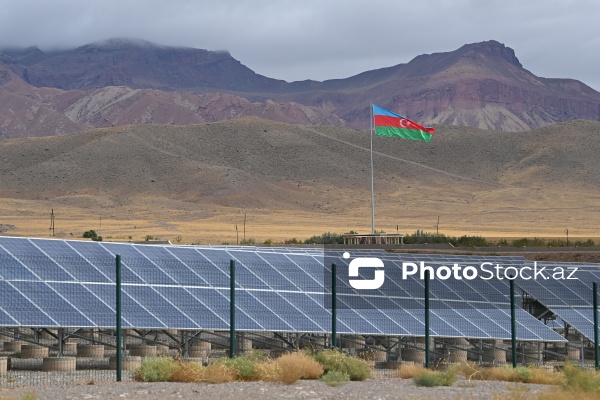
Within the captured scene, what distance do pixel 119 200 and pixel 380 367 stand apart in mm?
128196

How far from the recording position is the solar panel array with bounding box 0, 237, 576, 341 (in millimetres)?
22891

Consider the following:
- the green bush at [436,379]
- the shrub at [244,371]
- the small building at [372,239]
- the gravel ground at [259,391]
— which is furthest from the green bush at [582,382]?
the small building at [372,239]

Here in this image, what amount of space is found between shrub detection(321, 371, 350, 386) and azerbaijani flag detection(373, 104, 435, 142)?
1831 inches

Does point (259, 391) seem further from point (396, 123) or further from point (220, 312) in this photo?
→ point (396, 123)

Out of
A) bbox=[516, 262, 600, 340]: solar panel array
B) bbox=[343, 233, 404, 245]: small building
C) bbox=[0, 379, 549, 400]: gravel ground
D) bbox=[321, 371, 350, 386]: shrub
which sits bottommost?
bbox=[0, 379, 549, 400]: gravel ground

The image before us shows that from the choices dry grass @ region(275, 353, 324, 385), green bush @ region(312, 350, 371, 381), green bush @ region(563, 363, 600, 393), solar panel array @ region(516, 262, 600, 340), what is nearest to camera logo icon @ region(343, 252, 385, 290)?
solar panel array @ region(516, 262, 600, 340)

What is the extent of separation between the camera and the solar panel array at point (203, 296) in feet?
75.1

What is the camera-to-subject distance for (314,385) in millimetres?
19219

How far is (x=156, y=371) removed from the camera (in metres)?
19.4

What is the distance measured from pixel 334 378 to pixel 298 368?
0.69 metres

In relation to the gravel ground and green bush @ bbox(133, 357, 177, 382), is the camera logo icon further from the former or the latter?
green bush @ bbox(133, 357, 177, 382)

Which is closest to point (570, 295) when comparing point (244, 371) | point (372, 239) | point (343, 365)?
point (343, 365)

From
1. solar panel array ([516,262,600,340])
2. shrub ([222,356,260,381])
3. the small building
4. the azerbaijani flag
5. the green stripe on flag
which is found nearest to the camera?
shrub ([222,356,260,381])

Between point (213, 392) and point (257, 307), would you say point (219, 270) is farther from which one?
point (213, 392)
